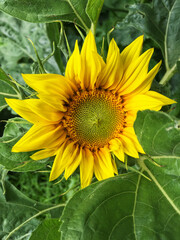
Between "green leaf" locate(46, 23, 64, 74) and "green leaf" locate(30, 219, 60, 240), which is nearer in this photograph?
"green leaf" locate(30, 219, 60, 240)

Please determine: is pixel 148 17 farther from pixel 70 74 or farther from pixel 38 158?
pixel 38 158

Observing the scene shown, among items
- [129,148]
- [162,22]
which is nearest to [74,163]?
[129,148]

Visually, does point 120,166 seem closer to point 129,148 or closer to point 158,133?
point 129,148

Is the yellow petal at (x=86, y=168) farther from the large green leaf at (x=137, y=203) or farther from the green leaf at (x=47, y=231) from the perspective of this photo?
the green leaf at (x=47, y=231)

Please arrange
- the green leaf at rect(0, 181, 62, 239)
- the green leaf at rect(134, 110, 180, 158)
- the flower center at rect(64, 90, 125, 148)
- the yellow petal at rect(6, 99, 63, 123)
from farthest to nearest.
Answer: the green leaf at rect(0, 181, 62, 239), the flower center at rect(64, 90, 125, 148), the yellow petal at rect(6, 99, 63, 123), the green leaf at rect(134, 110, 180, 158)

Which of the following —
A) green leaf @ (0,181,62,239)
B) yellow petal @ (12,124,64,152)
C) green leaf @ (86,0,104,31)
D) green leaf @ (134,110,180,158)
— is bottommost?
green leaf @ (0,181,62,239)

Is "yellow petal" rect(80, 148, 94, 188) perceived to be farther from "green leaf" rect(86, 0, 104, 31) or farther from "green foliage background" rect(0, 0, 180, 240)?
"green leaf" rect(86, 0, 104, 31)

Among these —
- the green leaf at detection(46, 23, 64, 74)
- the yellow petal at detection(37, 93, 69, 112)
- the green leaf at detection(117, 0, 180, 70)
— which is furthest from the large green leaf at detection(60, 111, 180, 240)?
the green leaf at detection(46, 23, 64, 74)
